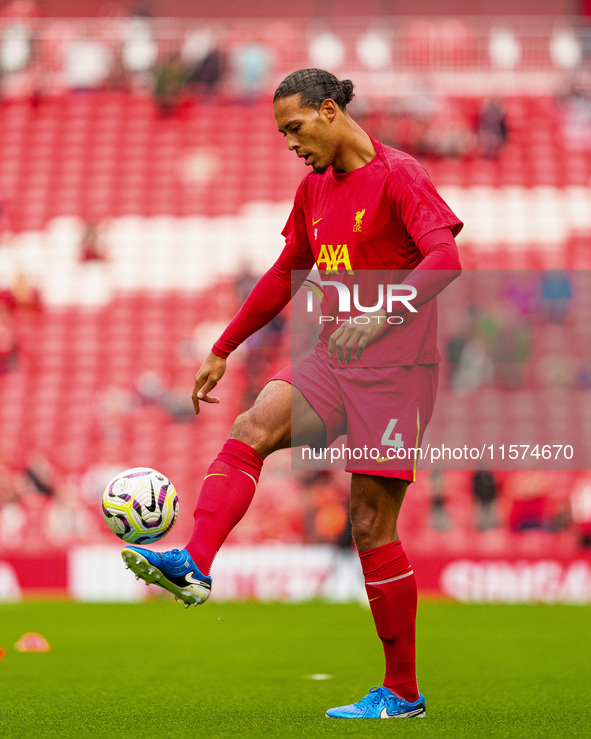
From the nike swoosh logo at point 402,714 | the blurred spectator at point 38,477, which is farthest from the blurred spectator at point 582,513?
the nike swoosh logo at point 402,714

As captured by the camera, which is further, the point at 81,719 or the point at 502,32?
the point at 502,32

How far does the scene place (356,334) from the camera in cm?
405

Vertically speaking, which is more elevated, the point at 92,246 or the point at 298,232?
the point at 92,246

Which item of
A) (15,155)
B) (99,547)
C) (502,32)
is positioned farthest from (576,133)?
(99,547)

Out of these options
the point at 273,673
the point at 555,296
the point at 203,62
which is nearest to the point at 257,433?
the point at 273,673

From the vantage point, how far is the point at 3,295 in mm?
16594

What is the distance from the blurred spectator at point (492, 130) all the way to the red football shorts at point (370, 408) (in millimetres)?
14652

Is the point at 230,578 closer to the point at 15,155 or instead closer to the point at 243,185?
the point at 243,185

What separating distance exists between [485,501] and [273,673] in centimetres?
765

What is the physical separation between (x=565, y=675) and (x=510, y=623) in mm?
3453

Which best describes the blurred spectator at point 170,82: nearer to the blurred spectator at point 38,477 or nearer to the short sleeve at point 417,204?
the blurred spectator at point 38,477

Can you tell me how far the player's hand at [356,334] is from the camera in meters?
4.02

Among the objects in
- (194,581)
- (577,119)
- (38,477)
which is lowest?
(194,581)

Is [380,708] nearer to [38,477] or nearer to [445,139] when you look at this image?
[38,477]
